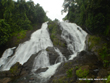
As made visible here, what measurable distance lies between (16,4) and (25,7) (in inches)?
106

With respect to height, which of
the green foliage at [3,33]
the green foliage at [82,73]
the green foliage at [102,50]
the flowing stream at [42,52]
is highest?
the green foliage at [3,33]

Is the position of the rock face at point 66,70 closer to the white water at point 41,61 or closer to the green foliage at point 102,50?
the white water at point 41,61

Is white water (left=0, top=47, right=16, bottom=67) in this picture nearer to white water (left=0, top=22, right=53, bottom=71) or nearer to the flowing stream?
the flowing stream

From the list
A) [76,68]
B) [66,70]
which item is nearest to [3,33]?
[66,70]

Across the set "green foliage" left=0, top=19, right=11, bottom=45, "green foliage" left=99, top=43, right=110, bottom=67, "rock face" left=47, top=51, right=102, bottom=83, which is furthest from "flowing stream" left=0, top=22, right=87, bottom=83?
"green foliage" left=99, top=43, right=110, bottom=67

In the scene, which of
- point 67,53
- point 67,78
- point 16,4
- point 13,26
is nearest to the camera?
point 67,78

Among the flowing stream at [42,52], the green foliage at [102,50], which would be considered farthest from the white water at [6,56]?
the green foliage at [102,50]

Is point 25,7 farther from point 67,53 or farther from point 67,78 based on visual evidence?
point 67,78

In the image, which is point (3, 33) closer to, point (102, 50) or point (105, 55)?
point (102, 50)

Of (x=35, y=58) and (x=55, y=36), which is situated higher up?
(x=55, y=36)

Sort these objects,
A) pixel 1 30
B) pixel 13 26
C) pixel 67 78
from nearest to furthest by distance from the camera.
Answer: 1. pixel 67 78
2. pixel 1 30
3. pixel 13 26

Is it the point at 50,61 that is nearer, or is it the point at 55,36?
the point at 50,61

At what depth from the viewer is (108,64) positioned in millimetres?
9188

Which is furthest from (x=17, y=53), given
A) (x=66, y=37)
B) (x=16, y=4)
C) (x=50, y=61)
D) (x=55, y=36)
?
(x=16, y=4)
